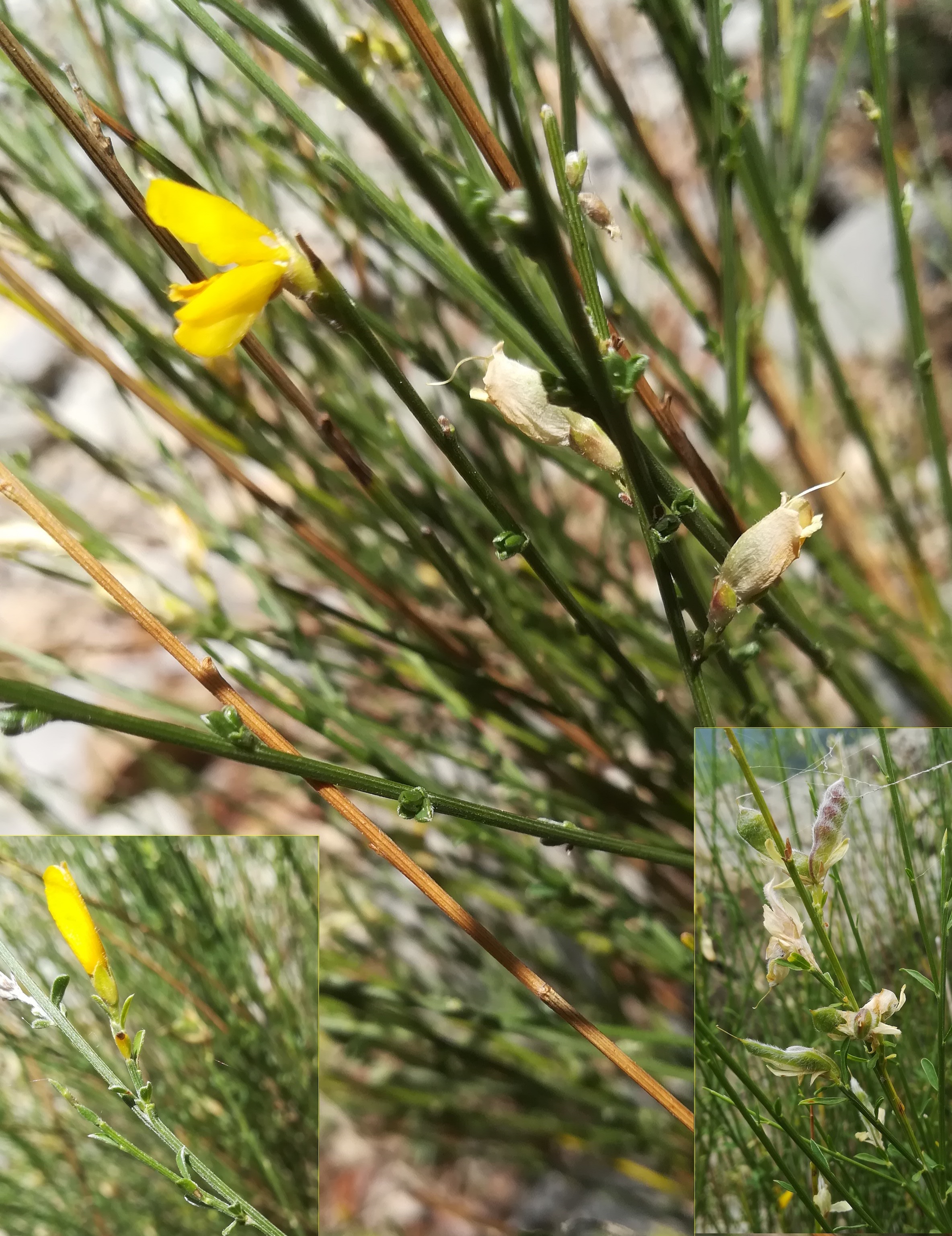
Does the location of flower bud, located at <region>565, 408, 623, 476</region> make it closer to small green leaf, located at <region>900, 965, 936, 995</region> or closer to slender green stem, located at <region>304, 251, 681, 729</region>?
slender green stem, located at <region>304, 251, 681, 729</region>

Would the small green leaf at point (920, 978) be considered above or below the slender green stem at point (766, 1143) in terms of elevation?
above

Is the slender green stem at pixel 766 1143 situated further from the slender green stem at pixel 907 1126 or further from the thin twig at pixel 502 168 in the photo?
the thin twig at pixel 502 168

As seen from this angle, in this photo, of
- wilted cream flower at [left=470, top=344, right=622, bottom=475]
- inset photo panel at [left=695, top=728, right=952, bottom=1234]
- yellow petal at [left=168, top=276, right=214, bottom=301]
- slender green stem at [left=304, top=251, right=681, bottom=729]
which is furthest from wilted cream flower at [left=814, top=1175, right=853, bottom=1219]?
yellow petal at [left=168, top=276, right=214, bottom=301]

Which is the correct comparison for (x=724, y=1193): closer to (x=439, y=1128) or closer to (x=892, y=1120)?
(x=892, y=1120)

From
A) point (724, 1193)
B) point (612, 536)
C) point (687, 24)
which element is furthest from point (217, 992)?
point (612, 536)

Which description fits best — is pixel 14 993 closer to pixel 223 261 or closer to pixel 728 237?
pixel 223 261

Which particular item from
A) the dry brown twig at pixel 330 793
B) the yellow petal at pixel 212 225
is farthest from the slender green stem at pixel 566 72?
the dry brown twig at pixel 330 793
